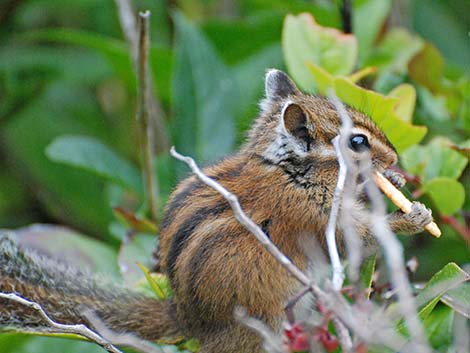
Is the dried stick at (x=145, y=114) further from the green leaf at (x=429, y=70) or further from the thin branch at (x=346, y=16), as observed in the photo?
the green leaf at (x=429, y=70)

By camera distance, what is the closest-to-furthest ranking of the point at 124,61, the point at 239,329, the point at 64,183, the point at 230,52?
the point at 239,329, the point at 124,61, the point at 230,52, the point at 64,183

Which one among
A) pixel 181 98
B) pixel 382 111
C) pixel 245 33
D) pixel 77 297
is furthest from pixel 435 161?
pixel 245 33

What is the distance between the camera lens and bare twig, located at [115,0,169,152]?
3.21 metres

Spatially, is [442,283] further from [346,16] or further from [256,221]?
[346,16]

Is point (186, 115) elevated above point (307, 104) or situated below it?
below

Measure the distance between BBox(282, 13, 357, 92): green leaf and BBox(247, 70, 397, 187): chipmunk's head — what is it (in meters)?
0.22

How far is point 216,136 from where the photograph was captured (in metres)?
3.23

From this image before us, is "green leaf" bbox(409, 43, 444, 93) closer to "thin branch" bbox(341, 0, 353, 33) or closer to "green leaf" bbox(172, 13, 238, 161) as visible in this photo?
"thin branch" bbox(341, 0, 353, 33)

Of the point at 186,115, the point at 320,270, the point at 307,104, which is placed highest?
the point at 307,104

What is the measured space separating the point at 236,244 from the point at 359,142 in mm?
423

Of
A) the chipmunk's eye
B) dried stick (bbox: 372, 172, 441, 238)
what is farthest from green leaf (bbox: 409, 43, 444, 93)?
dried stick (bbox: 372, 172, 441, 238)

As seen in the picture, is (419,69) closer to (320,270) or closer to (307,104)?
(307,104)

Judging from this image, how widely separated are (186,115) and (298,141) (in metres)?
0.76

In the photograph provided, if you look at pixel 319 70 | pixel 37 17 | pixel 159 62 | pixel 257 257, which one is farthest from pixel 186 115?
pixel 37 17
